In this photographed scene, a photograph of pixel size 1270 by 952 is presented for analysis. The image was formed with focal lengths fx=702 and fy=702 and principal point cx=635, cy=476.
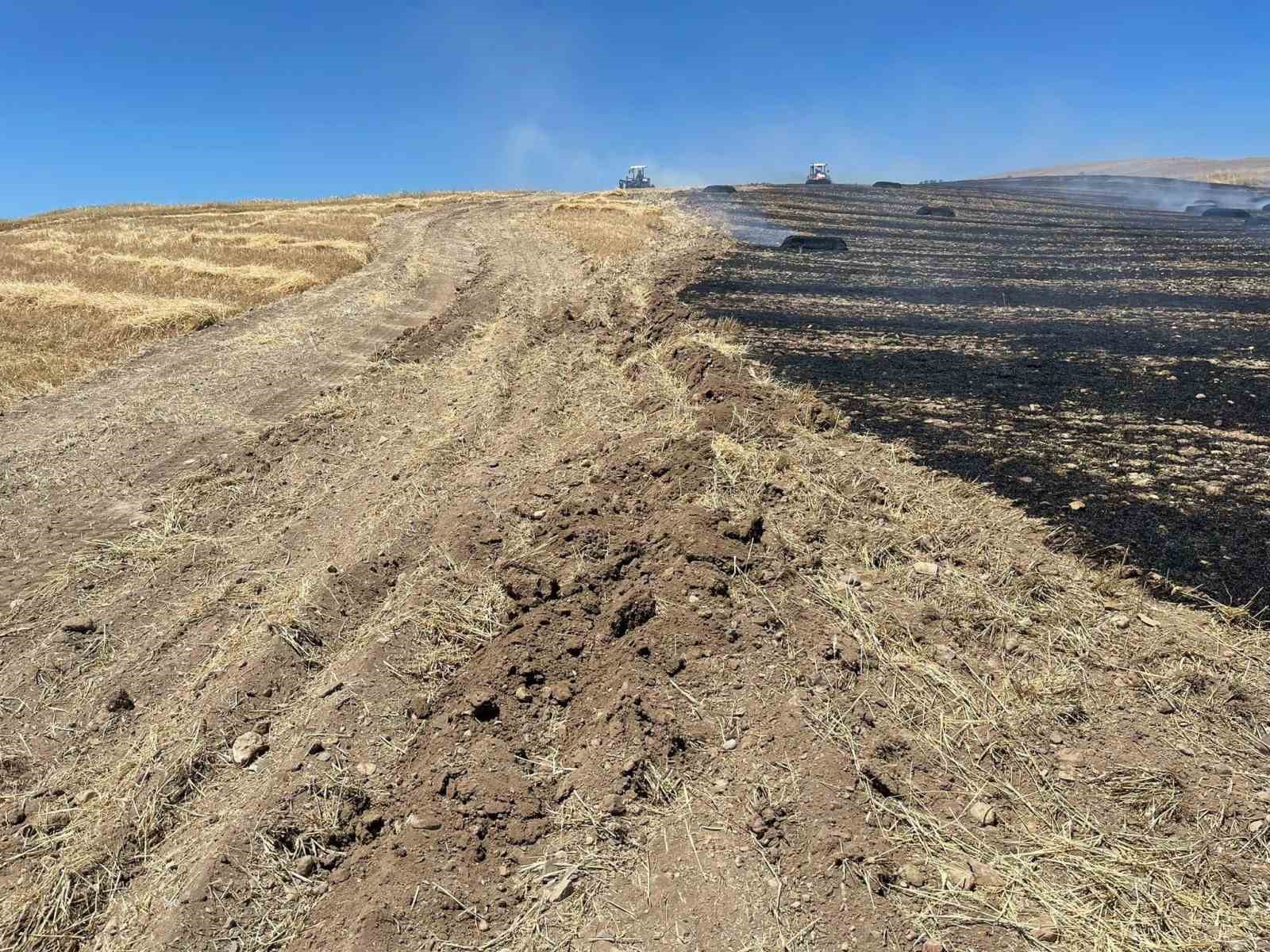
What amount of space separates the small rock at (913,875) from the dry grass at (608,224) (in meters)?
18.7

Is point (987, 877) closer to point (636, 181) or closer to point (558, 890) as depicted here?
point (558, 890)

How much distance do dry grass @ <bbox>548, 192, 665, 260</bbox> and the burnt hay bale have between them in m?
4.51

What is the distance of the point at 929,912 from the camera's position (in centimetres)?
256

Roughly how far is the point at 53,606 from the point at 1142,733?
6513 mm

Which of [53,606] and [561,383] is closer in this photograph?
[53,606]

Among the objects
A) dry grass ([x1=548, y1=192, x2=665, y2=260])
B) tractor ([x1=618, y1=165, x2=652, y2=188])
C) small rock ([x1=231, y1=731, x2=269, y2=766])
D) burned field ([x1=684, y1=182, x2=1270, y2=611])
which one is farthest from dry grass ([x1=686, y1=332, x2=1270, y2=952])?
tractor ([x1=618, y1=165, x2=652, y2=188])

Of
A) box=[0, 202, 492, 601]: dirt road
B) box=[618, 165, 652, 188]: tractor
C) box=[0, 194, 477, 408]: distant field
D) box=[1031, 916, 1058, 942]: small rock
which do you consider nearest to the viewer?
box=[1031, 916, 1058, 942]: small rock

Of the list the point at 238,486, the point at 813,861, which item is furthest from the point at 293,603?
the point at 813,861

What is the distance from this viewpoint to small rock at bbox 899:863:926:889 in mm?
2652

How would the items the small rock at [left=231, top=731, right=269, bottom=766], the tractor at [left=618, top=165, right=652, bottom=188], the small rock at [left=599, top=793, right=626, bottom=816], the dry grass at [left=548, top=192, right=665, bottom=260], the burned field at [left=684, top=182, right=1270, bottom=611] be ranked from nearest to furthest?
the small rock at [left=599, top=793, right=626, bottom=816], the small rock at [left=231, top=731, right=269, bottom=766], the burned field at [left=684, top=182, right=1270, bottom=611], the dry grass at [left=548, top=192, right=665, bottom=260], the tractor at [left=618, top=165, right=652, bottom=188]

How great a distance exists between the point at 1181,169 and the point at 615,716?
459 ft

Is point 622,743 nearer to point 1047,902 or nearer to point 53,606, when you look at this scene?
point 1047,902

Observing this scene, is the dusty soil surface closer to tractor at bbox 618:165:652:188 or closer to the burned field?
the burned field

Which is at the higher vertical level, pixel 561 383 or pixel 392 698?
pixel 561 383
